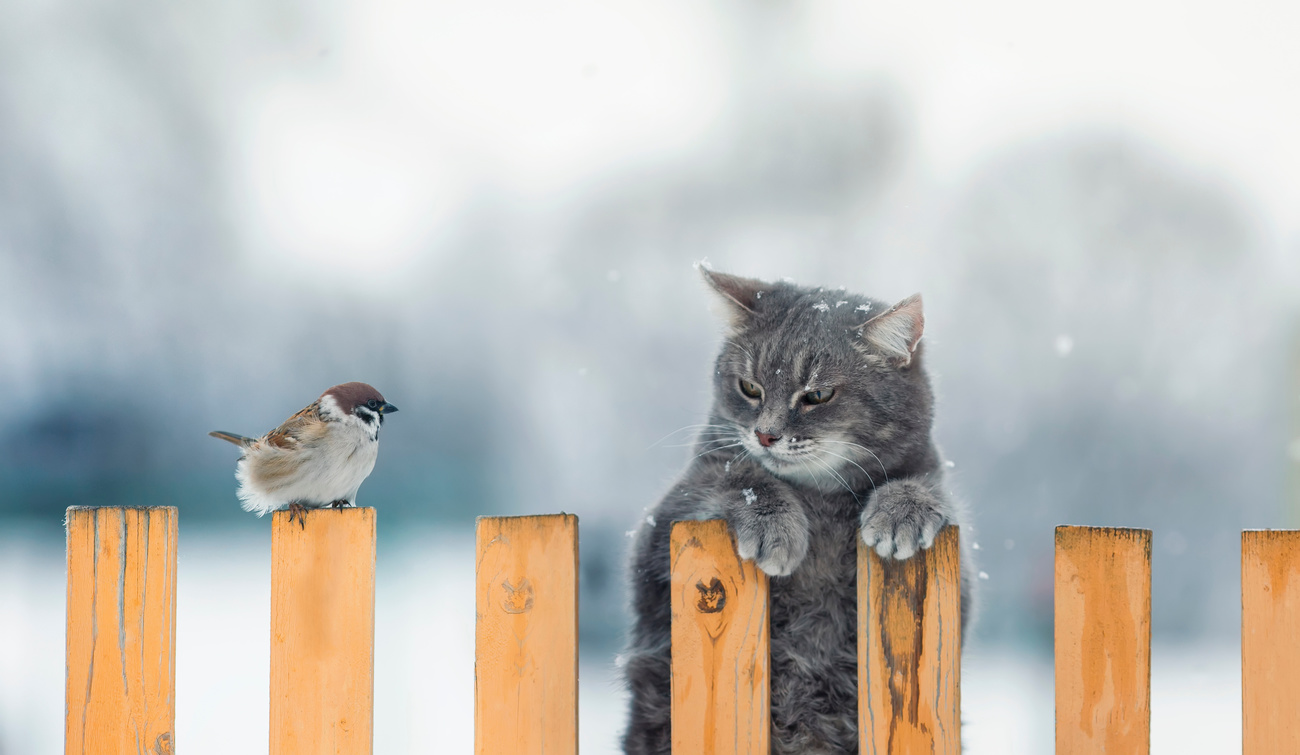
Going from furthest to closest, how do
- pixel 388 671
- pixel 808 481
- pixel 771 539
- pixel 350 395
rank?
pixel 388 671 → pixel 808 481 → pixel 350 395 → pixel 771 539

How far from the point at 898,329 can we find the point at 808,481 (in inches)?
10.0

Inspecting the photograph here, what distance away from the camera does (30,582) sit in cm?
159

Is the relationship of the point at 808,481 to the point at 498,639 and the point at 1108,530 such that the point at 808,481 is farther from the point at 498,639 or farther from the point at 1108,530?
the point at 498,639


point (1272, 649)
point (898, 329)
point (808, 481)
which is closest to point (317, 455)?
point (808, 481)

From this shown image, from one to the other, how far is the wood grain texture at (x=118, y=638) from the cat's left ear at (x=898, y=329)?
36.5 inches

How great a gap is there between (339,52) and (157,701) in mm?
1589

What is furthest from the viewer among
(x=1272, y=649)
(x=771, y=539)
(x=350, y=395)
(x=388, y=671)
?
(x=388, y=671)

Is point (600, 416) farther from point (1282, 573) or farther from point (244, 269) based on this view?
point (1282, 573)

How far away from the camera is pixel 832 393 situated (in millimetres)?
1113

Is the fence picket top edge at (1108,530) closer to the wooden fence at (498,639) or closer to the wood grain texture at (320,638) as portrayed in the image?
the wooden fence at (498,639)

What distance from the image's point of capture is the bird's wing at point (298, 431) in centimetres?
95

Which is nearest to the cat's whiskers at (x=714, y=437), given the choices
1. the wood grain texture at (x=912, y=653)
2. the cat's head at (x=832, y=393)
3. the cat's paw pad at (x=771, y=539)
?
the cat's head at (x=832, y=393)

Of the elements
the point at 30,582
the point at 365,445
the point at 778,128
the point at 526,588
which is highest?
the point at 778,128

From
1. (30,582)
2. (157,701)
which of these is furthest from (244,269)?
(157,701)
